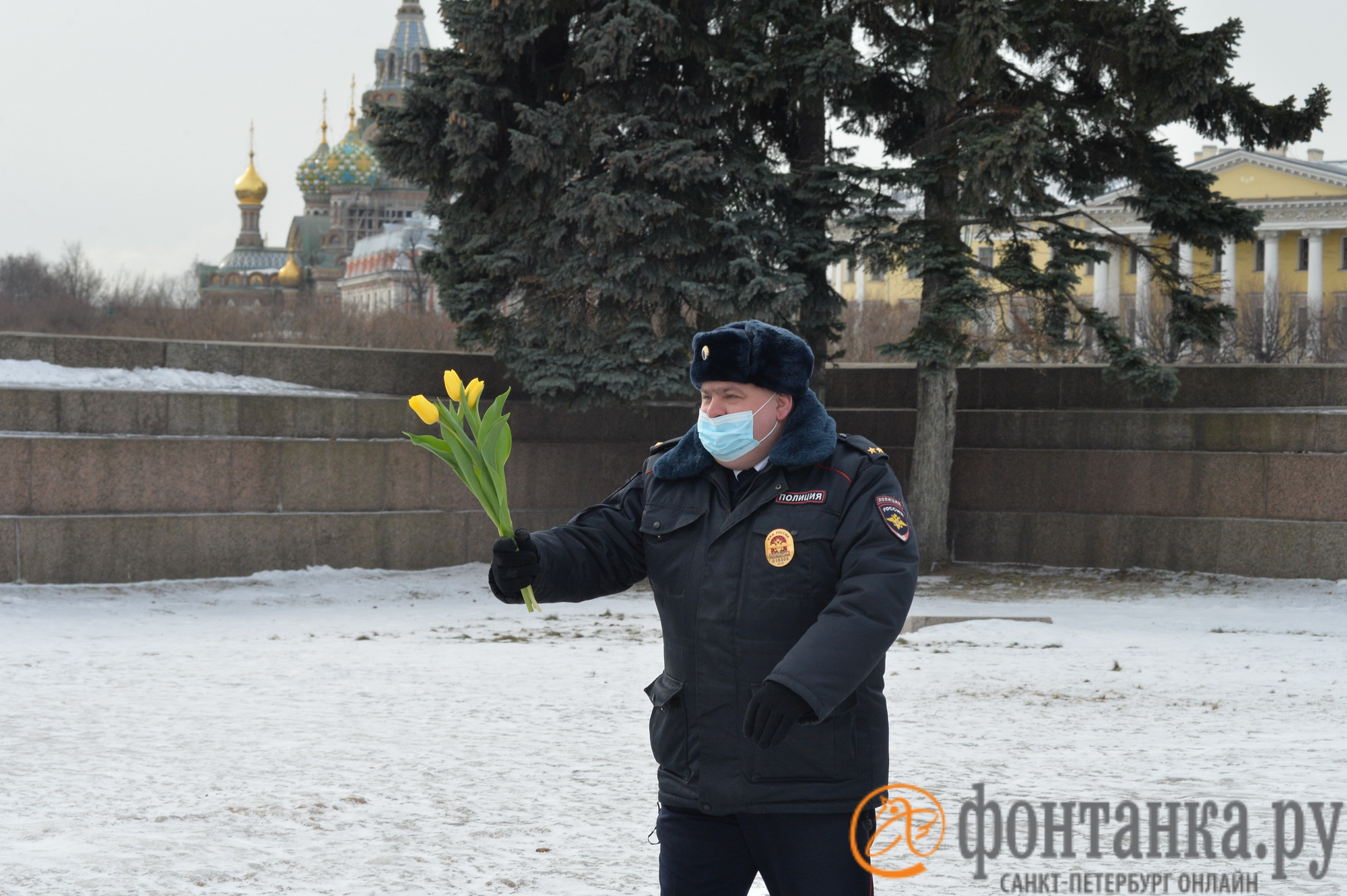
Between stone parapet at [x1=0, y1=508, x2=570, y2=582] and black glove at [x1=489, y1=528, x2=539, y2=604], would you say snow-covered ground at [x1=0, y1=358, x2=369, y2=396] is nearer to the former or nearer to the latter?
stone parapet at [x1=0, y1=508, x2=570, y2=582]

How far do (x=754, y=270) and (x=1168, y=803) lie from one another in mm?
9096

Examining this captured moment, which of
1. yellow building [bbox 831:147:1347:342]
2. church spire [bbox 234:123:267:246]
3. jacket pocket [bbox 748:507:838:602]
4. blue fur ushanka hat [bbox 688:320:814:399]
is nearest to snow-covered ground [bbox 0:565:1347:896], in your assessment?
jacket pocket [bbox 748:507:838:602]

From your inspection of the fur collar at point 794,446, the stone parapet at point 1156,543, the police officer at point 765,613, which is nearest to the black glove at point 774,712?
the police officer at point 765,613

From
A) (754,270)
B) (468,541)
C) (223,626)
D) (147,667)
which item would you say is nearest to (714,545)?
(147,667)

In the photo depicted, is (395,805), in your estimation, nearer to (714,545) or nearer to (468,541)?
(714,545)

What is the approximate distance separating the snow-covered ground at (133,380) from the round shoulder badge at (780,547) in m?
12.1

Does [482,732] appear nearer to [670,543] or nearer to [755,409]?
[670,543]

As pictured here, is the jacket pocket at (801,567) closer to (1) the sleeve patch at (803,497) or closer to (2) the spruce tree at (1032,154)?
(1) the sleeve patch at (803,497)

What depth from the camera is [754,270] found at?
1413 cm

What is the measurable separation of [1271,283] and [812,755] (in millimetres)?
45415

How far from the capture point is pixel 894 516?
2.90m

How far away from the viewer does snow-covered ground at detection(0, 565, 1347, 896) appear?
498cm

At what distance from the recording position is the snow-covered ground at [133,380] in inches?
543

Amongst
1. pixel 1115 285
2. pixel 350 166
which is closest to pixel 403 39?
pixel 350 166
